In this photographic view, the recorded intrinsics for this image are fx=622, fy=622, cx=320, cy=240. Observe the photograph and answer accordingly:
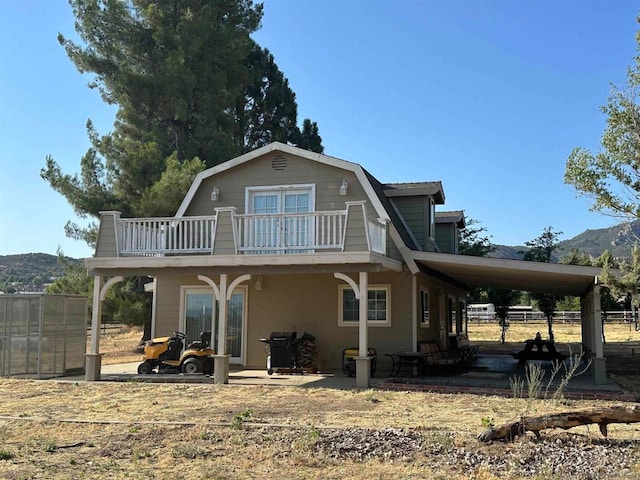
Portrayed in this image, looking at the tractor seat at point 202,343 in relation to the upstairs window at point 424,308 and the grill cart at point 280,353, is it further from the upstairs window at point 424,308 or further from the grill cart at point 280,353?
the upstairs window at point 424,308

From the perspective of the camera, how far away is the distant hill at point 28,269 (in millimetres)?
75188

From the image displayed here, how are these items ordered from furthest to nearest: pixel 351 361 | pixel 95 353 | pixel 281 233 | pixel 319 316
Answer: pixel 319 316, pixel 351 361, pixel 95 353, pixel 281 233

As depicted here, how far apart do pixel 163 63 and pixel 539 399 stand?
69.5ft

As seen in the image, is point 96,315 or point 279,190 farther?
point 279,190

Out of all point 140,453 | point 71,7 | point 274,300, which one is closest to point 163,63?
point 71,7

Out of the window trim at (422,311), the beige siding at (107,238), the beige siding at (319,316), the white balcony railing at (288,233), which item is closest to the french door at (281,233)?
the white balcony railing at (288,233)

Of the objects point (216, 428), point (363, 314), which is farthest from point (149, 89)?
point (216, 428)

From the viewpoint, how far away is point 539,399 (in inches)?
399

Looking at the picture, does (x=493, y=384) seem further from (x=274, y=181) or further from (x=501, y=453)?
(x=274, y=181)

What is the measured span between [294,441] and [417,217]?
35.3ft

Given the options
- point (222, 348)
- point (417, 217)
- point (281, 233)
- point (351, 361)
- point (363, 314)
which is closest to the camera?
point (363, 314)

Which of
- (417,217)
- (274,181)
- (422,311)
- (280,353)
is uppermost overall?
(274,181)

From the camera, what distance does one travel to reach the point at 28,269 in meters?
82.2

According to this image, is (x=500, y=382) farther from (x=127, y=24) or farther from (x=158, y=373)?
(x=127, y=24)
